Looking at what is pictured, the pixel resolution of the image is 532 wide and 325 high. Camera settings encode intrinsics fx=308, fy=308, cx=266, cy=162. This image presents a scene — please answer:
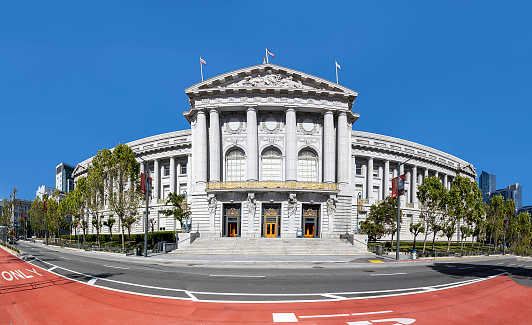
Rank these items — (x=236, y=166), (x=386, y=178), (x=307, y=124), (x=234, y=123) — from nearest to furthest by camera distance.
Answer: (x=236, y=166) → (x=234, y=123) → (x=307, y=124) → (x=386, y=178)

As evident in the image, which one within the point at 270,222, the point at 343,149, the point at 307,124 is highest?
the point at 307,124

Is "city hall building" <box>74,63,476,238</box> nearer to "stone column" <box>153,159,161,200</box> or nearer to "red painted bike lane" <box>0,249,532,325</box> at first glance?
"stone column" <box>153,159,161,200</box>

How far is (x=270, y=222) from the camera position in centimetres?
4688

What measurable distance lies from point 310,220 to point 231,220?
12312 mm

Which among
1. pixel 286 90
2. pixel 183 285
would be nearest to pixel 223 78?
pixel 286 90

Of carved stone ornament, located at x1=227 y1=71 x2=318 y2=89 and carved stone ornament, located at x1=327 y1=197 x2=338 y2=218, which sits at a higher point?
carved stone ornament, located at x1=227 y1=71 x2=318 y2=89

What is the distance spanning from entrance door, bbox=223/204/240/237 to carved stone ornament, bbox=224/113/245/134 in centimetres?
1217

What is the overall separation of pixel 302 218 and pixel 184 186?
98.0 ft

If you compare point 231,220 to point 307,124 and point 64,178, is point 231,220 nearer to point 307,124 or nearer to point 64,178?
point 307,124

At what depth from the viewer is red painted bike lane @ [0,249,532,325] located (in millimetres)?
9695

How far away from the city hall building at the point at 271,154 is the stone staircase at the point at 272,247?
15.1 feet

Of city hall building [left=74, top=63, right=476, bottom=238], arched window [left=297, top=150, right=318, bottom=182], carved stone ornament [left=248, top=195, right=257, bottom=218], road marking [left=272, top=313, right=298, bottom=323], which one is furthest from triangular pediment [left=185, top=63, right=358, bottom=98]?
road marking [left=272, top=313, right=298, bottom=323]

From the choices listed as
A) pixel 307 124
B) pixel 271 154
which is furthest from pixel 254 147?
pixel 307 124

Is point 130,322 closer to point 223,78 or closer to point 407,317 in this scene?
point 407,317
